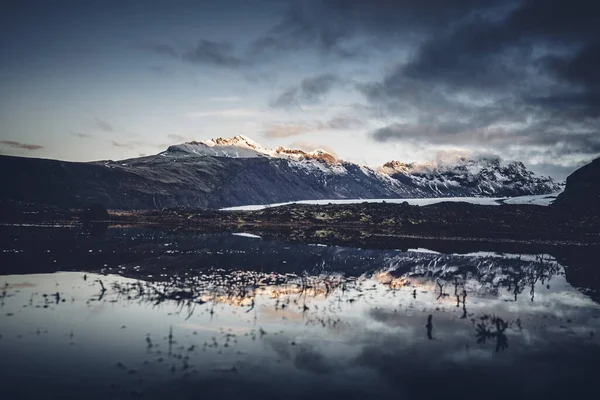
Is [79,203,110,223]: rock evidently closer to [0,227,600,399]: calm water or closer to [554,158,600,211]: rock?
[0,227,600,399]: calm water

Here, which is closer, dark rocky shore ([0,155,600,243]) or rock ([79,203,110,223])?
dark rocky shore ([0,155,600,243])

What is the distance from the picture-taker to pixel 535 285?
126 feet

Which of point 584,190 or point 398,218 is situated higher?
point 584,190

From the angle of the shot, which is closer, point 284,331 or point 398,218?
point 284,331

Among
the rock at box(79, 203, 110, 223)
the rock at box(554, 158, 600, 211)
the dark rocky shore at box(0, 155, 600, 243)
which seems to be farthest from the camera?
the rock at box(554, 158, 600, 211)

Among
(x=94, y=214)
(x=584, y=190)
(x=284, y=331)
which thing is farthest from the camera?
(x=584, y=190)

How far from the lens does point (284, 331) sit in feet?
71.7

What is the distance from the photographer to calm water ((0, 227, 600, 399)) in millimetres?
15773

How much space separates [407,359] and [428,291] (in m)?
16.1

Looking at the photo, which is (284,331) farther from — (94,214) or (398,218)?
(94,214)

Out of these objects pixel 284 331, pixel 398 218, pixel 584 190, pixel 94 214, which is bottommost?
pixel 284 331

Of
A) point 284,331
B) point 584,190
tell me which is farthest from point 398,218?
point 284,331

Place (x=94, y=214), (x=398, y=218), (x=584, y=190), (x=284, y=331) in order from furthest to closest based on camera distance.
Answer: (x=584, y=190), (x=398, y=218), (x=94, y=214), (x=284, y=331)

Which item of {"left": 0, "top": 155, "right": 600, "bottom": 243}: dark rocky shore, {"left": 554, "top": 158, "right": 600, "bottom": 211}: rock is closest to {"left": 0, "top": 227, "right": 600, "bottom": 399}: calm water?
{"left": 0, "top": 155, "right": 600, "bottom": 243}: dark rocky shore
